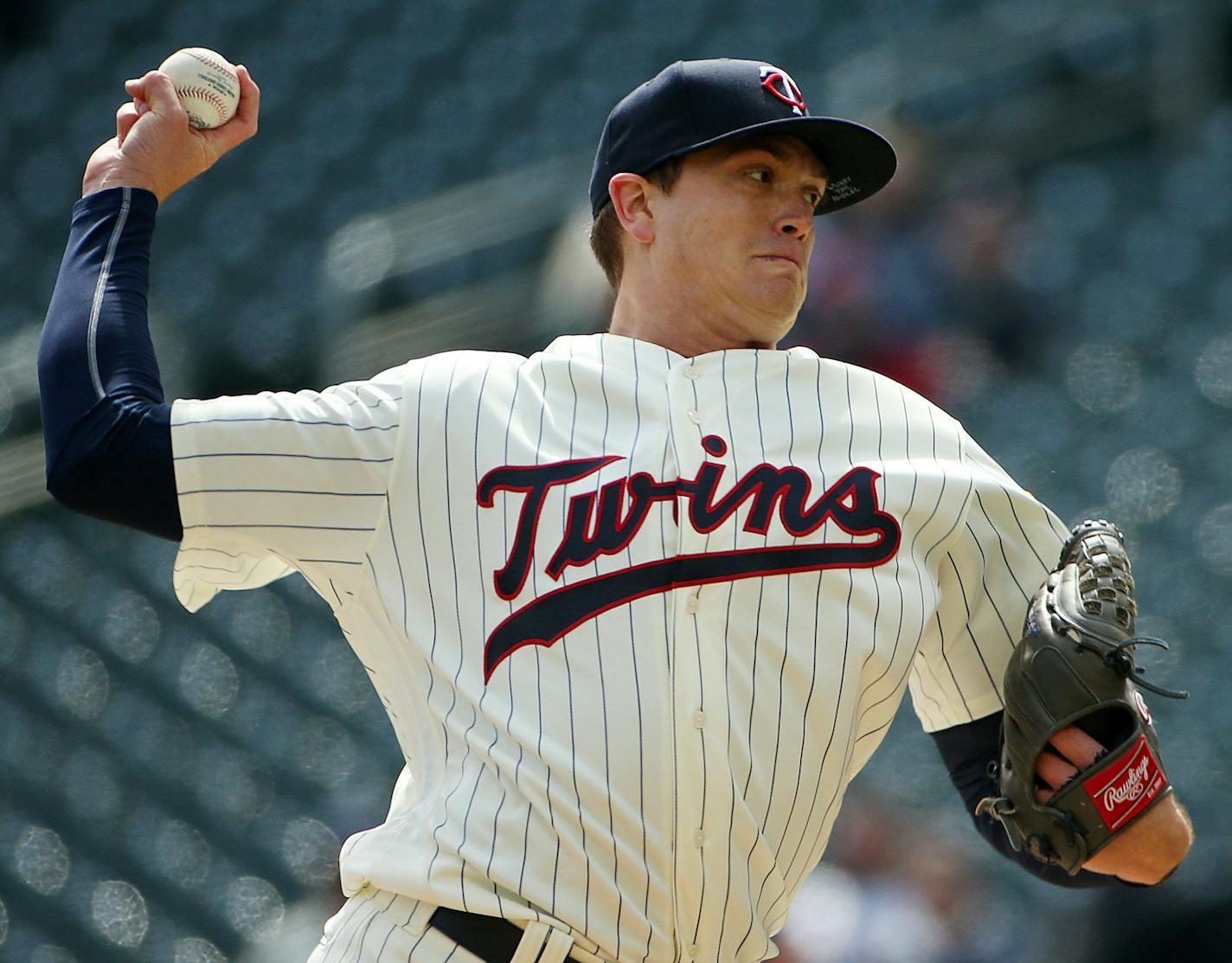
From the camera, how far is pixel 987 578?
153 cm

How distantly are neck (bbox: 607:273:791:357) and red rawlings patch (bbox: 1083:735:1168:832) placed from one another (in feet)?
1.76

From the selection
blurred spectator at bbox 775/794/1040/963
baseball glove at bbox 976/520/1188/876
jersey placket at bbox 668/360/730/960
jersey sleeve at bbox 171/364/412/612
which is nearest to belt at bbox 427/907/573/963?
jersey placket at bbox 668/360/730/960

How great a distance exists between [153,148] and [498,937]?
2.55 feet

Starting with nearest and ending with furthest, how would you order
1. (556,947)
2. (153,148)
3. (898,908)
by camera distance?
(556,947), (153,148), (898,908)

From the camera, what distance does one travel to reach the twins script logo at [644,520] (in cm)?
137

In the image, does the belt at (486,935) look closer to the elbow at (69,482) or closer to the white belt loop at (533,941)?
the white belt loop at (533,941)

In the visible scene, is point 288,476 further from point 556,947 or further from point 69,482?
point 556,947

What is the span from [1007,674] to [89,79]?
3655 mm

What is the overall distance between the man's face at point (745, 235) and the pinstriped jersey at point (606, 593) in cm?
13

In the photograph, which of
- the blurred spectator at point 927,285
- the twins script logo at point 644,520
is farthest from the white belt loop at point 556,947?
the blurred spectator at point 927,285

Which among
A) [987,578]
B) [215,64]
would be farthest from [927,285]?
[215,64]

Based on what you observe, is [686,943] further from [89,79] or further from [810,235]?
[89,79]

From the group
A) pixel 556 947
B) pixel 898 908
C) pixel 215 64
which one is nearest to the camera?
pixel 556 947

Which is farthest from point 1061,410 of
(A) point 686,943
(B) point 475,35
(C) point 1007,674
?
(A) point 686,943
